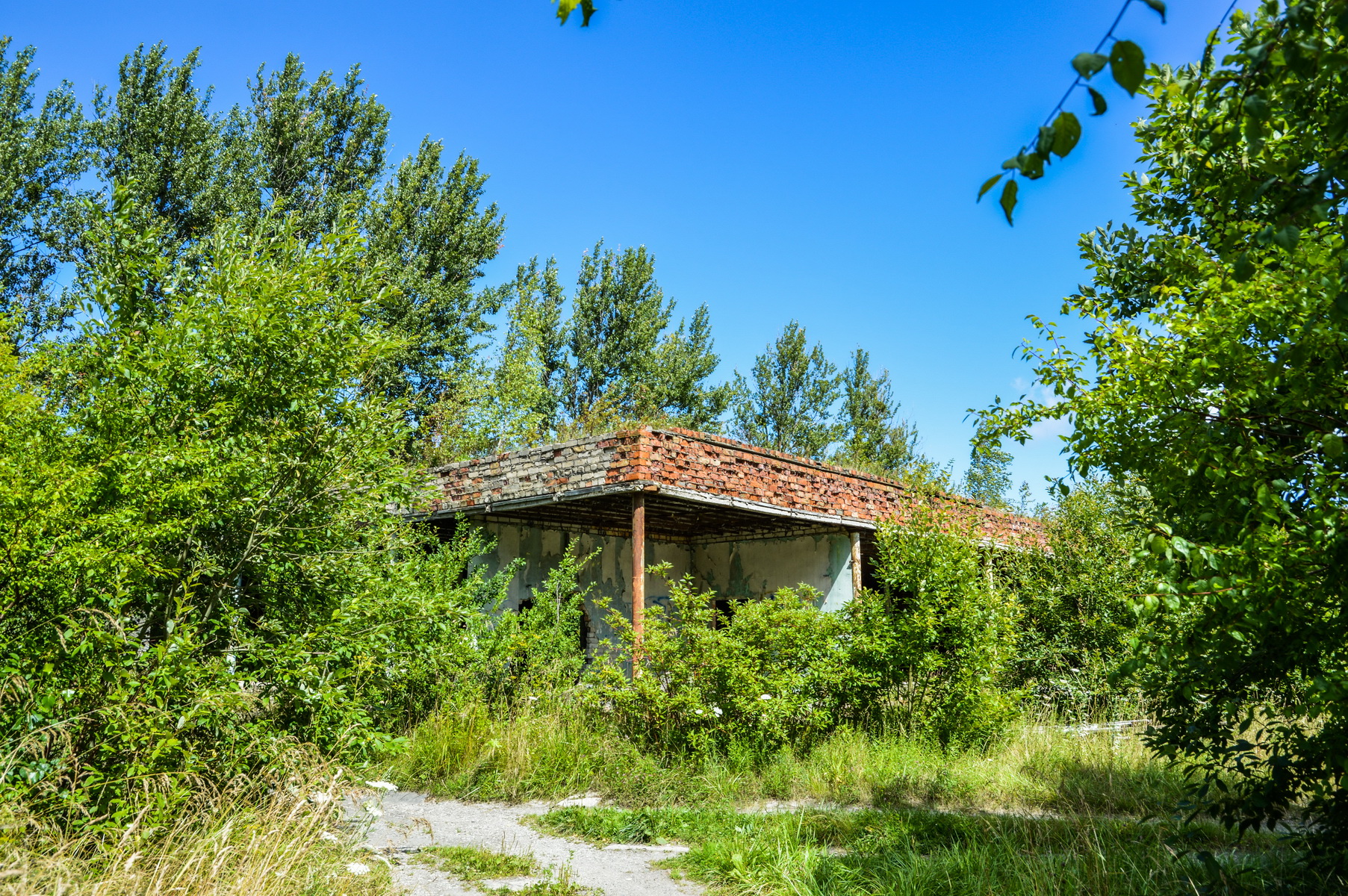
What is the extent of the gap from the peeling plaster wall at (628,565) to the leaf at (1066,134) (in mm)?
12564

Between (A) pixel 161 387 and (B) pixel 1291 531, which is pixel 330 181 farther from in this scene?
(B) pixel 1291 531

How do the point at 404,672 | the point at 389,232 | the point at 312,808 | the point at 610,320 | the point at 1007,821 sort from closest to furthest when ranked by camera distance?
the point at 312,808 < the point at 1007,821 < the point at 404,672 < the point at 389,232 < the point at 610,320

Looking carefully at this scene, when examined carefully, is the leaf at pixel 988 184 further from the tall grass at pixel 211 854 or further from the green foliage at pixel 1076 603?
the green foliage at pixel 1076 603

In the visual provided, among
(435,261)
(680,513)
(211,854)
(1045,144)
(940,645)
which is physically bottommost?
(211,854)

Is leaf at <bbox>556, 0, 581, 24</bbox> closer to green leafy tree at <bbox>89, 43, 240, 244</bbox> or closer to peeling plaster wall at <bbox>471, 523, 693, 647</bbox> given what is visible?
peeling plaster wall at <bbox>471, 523, 693, 647</bbox>

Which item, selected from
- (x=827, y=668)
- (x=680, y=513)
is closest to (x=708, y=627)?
(x=827, y=668)

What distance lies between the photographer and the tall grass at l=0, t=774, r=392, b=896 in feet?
11.3

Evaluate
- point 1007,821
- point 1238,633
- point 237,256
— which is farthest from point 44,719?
point 1007,821

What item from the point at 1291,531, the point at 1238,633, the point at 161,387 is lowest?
the point at 1238,633

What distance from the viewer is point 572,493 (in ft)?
35.8

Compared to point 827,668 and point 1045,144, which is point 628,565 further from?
point 1045,144

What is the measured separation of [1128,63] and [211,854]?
4.72m

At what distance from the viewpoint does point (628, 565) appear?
48.7ft

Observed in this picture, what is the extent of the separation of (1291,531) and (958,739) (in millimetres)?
6346
